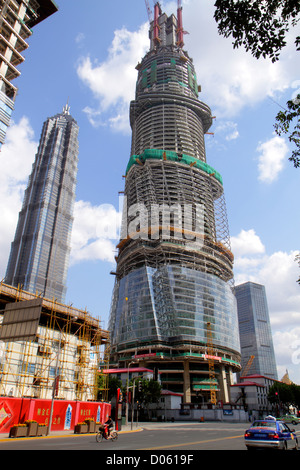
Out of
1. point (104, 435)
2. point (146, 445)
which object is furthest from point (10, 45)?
point (146, 445)

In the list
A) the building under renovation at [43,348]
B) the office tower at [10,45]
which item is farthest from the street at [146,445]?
the office tower at [10,45]

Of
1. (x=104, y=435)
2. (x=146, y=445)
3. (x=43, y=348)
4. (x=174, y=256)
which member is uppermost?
(x=174, y=256)

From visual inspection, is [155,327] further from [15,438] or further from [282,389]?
[15,438]

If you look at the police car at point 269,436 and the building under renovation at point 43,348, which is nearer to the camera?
the police car at point 269,436

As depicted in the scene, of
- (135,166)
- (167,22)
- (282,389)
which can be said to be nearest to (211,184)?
(135,166)

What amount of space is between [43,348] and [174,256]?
7406 centimetres

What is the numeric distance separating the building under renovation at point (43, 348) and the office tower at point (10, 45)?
34801mm

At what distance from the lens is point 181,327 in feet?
310

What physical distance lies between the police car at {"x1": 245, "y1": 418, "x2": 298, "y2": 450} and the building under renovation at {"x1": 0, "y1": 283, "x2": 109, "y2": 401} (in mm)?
16424

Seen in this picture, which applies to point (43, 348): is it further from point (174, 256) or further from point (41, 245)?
point (41, 245)

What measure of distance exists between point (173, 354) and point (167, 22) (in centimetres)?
15924

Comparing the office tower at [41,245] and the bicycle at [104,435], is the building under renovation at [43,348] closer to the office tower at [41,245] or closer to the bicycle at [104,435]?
the bicycle at [104,435]

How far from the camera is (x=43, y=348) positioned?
4059 cm

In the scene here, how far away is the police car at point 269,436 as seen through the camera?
596 inches
